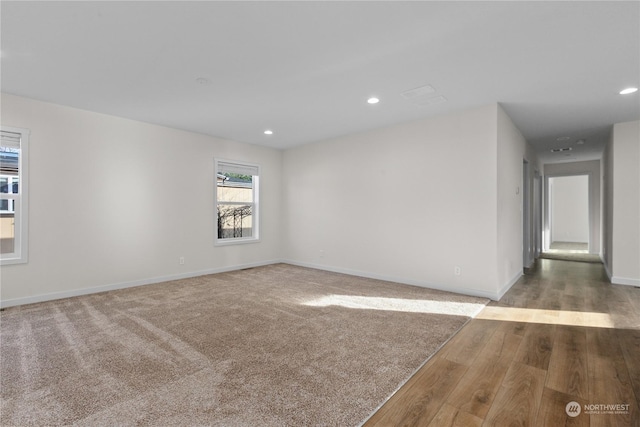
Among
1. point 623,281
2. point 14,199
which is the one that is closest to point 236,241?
point 14,199

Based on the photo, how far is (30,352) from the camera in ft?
7.62

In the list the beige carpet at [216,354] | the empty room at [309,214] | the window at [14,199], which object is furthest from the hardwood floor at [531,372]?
the window at [14,199]

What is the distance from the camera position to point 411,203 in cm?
457

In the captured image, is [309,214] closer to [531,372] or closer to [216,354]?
[216,354]

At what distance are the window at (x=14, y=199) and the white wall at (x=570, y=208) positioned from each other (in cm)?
1337

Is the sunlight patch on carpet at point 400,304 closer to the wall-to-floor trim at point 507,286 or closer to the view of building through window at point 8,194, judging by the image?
the wall-to-floor trim at point 507,286

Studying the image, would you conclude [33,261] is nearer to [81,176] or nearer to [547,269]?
[81,176]

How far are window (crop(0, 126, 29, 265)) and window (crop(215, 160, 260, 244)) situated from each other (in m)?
2.52

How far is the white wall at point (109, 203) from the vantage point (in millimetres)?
3623

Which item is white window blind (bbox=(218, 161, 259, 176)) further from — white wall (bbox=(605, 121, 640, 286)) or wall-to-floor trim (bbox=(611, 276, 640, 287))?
wall-to-floor trim (bbox=(611, 276, 640, 287))

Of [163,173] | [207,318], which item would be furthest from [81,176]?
[207,318]

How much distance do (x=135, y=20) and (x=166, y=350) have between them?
2489 mm

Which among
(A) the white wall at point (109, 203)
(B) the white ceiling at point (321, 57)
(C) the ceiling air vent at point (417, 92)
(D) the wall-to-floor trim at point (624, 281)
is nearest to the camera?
(B) the white ceiling at point (321, 57)

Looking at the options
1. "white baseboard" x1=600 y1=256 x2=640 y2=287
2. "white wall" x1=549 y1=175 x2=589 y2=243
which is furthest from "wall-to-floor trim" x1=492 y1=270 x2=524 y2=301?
"white wall" x1=549 y1=175 x2=589 y2=243
